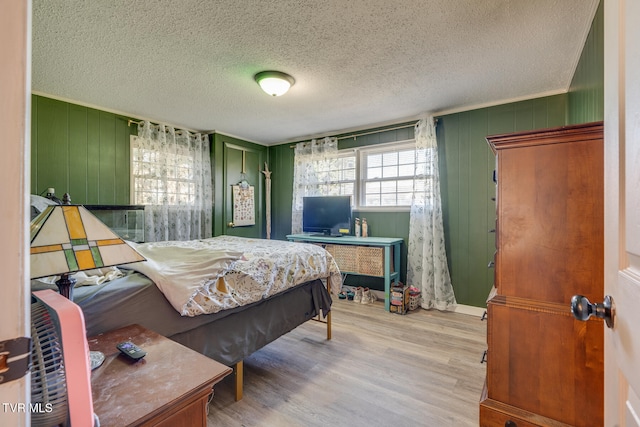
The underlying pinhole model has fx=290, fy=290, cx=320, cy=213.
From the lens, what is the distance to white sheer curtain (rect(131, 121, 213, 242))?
3629 mm

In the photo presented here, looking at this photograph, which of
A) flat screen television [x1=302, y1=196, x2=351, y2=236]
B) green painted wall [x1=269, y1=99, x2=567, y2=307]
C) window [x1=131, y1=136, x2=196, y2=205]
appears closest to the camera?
A: green painted wall [x1=269, y1=99, x2=567, y2=307]

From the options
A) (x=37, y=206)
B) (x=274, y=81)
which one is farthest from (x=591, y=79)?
(x=37, y=206)

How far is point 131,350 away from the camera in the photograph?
1.06 meters

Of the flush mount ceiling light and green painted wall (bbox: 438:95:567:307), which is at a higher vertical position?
the flush mount ceiling light

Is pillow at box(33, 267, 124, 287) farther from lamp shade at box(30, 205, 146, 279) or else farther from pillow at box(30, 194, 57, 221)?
pillow at box(30, 194, 57, 221)

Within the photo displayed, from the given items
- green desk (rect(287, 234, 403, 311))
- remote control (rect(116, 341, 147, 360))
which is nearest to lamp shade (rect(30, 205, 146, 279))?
remote control (rect(116, 341, 147, 360))

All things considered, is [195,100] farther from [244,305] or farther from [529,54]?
[529,54]

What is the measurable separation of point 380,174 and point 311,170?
43.4 inches

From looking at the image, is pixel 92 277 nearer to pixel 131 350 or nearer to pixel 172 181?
pixel 131 350

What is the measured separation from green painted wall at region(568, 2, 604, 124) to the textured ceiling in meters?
0.10

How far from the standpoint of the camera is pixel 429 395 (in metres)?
1.87

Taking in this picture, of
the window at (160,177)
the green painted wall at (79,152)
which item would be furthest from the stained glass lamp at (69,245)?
the window at (160,177)

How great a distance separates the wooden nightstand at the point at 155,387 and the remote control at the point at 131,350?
16 millimetres

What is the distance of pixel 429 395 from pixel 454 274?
1874 mm
